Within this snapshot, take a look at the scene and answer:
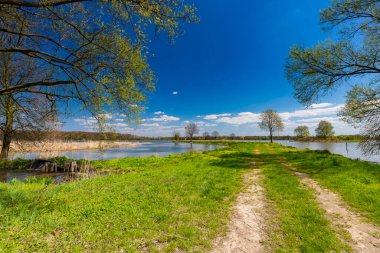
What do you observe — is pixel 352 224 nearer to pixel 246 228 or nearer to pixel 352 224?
pixel 352 224

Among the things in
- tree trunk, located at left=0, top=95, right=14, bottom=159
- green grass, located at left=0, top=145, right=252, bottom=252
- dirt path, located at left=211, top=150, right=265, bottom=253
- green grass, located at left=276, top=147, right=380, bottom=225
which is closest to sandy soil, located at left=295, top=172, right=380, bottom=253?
green grass, located at left=276, top=147, right=380, bottom=225

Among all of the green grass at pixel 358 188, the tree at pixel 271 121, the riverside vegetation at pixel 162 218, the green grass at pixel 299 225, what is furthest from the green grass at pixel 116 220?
the tree at pixel 271 121

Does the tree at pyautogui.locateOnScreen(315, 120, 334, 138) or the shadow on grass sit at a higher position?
the tree at pyautogui.locateOnScreen(315, 120, 334, 138)

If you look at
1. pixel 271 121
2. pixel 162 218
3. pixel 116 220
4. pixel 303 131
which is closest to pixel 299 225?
pixel 162 218

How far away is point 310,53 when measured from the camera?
14.1 metres

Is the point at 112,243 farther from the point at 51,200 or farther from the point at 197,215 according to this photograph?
the point at 51,200

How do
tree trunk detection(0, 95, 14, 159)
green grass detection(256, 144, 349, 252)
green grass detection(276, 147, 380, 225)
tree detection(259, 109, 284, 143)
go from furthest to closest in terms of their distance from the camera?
tree detection(259, 109, 284, 143) → tree trunk detection(0, 95, 14, 159) → green grass detection(276, 147, 380, 225) → green grass detection(256, 144, 349, 252)

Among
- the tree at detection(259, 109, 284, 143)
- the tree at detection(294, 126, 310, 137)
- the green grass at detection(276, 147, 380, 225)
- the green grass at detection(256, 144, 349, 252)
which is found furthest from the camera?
the tree at detection(294, 126, 310, 137)

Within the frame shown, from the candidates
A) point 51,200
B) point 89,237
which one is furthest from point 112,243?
point 51,200

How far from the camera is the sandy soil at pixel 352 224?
3.84 meters

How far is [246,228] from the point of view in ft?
15.3

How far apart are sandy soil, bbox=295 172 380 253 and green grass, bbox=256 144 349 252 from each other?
0.82 feet

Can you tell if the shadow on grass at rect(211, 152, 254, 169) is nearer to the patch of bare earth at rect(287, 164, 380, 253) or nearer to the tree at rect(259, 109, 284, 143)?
the patch of bare earth at rect(287, 164, 380, 253)

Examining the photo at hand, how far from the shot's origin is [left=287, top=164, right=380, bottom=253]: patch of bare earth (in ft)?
12.6
